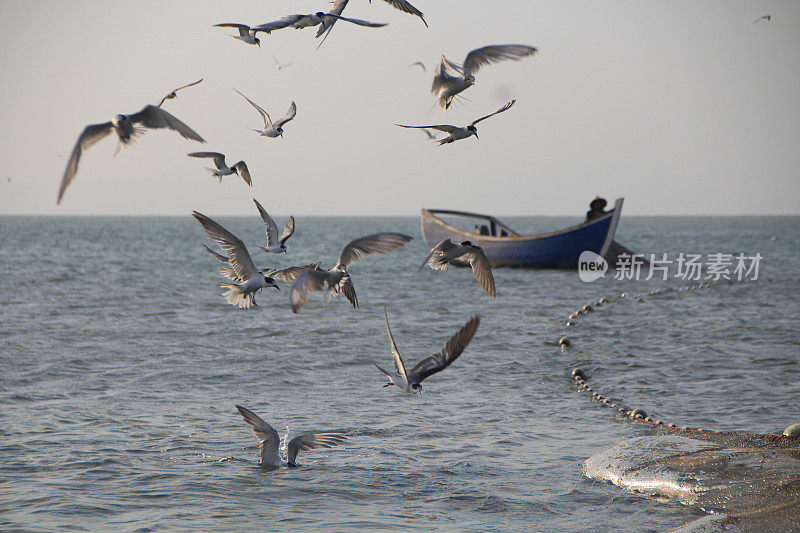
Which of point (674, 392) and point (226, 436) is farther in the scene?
point (674, 392)

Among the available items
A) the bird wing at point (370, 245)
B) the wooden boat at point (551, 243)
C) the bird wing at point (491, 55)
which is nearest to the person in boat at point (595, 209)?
the wooden boat at point (551, 243)

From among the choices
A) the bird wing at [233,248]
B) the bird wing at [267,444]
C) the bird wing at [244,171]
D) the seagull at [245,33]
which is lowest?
the bird wing at [267,444]

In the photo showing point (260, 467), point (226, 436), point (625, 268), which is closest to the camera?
point (260, 467)

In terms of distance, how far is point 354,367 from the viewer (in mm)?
14656

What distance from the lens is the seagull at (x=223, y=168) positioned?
7320 millimetres

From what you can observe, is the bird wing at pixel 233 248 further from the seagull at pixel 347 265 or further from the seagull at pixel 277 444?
the seagull at pixel 277 444

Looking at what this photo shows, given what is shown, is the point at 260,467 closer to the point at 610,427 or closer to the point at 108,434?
the point at 108,434

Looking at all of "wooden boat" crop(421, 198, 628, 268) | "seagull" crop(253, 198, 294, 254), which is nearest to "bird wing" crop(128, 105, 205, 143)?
"seagull" crop(253, 198, 294, 254)

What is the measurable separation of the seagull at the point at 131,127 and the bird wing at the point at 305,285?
1.25 m

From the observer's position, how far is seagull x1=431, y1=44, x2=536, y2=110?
7.81 m

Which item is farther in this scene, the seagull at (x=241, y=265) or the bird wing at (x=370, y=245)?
the seagull at (x=241, y=265)

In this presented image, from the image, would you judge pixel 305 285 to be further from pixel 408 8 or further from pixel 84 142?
pixel 408 8

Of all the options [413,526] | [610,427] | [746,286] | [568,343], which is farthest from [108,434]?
[746,286]

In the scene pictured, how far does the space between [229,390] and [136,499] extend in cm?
491
